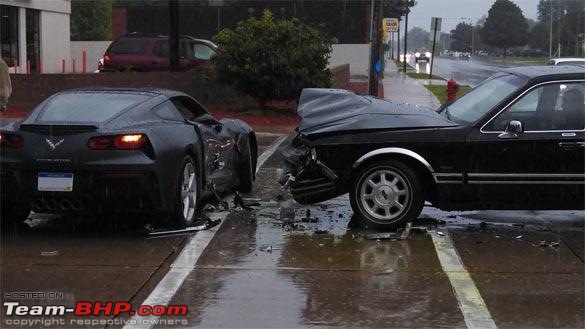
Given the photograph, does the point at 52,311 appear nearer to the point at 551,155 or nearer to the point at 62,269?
the point at 62,269

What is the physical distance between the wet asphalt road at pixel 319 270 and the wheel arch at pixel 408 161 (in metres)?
0.46

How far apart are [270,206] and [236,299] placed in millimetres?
3292


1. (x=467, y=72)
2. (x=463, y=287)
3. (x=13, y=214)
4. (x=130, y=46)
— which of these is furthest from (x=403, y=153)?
(x=467, y=72)

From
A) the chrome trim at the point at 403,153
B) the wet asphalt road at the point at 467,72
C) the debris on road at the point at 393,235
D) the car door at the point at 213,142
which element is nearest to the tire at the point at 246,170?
the car door at the point at 213,142

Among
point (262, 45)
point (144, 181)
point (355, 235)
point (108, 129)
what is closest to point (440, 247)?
point (355, 235)

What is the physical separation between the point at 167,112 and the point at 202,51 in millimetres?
16949

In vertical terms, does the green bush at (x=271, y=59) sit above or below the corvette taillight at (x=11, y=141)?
above

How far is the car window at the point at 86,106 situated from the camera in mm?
6988

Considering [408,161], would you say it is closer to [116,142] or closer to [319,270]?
[319,270]


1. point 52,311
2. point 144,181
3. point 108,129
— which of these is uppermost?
point 108,129

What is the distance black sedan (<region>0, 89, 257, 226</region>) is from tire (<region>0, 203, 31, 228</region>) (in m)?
0.01

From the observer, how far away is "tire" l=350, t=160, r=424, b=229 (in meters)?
7.23

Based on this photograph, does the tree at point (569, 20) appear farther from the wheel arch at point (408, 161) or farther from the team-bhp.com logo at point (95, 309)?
the team-bhp.com logo at point (95, 309)

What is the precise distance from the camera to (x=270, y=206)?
28.2ft
